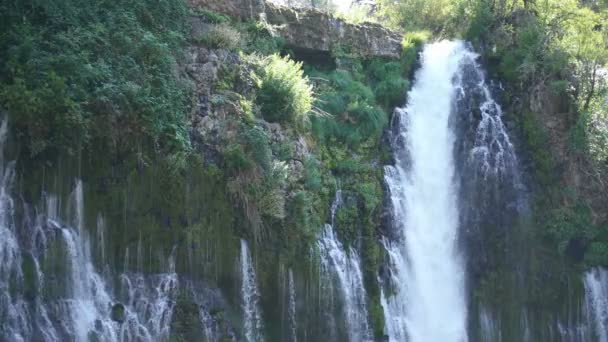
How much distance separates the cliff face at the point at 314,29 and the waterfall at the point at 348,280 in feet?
25.8

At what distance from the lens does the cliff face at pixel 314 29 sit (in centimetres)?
2514

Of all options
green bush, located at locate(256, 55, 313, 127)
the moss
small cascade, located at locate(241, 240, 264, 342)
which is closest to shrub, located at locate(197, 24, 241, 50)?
green bush, located at locate(256, 55, 313, 127)

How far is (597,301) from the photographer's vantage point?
23875 mm

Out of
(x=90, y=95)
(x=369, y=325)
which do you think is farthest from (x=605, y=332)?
(x=90, y=95)

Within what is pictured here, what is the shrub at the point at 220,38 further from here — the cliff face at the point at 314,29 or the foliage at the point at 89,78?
the cliff face at the point at 314,29

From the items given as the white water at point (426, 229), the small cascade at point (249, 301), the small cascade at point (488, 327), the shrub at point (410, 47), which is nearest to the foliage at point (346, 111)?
the white water at point (426, 229)

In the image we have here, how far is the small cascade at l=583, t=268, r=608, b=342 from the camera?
23578 mm

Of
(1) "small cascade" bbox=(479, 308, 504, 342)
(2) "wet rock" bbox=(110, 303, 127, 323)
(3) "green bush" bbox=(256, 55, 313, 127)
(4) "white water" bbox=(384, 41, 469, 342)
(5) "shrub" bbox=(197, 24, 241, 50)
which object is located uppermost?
(5) "shrub" bbox=(197, 24, 241, 50)

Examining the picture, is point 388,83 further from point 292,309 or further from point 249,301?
point 249,301

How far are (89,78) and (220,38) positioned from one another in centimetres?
534

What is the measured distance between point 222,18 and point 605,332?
15.4 metres

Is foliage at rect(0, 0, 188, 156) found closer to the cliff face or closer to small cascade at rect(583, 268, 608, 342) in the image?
the cliff face

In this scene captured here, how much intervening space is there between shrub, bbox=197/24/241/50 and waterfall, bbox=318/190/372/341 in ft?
19.8

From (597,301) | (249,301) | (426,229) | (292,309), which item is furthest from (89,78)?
(597,301)
